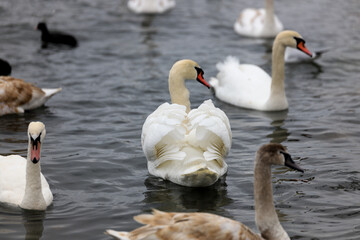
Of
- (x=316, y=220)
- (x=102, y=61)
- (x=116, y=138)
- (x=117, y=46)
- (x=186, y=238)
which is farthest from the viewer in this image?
(x=117, y=46)

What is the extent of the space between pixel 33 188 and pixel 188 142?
175 cm

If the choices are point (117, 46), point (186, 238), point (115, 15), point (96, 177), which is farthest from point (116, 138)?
point (115, 15)

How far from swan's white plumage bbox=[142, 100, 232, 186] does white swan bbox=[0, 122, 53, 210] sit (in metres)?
1.25

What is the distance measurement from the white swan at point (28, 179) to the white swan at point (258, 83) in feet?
14.6

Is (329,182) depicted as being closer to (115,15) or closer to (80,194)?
(80,194)

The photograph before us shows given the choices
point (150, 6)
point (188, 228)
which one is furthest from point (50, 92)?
point (150, 6)

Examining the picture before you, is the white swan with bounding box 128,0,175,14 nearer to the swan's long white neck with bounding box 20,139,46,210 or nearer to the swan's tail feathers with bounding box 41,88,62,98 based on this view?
the swan's tail feathers with bounding box 41,88,62,98

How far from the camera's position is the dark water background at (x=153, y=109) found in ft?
24.7

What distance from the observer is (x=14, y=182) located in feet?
25.8

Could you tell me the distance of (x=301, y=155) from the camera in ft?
30.3

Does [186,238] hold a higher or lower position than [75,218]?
higher

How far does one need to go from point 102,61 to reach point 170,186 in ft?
20.7

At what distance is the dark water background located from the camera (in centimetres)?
754

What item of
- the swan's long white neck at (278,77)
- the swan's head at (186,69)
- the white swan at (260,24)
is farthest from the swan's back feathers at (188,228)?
the white swan at (260,24)
